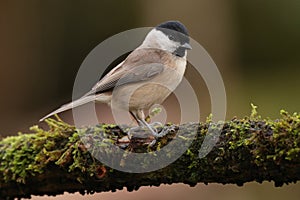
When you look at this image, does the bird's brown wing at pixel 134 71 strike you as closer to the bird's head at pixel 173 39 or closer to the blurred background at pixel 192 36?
the bird's head at pixel 173 39

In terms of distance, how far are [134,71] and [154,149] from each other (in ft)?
3.40

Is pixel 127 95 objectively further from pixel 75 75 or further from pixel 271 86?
pixel 75 75

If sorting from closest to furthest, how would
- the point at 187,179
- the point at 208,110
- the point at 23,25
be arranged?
the point at 187,179 < the point at 208,110 < the point at 23,25

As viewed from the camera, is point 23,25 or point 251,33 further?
point 23,25

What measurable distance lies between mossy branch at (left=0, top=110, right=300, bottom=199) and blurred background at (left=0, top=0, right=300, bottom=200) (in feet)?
14.3

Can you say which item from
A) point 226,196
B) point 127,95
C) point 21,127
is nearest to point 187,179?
point 127,95

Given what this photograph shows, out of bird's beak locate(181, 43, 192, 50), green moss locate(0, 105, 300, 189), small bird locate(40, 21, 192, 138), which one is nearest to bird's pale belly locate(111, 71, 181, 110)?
small bird locate(40, 21, 192, 138)

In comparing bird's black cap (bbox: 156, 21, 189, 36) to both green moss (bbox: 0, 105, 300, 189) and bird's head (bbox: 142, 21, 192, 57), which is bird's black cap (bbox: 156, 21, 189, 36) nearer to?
bird's head (bbox: 142, 21, 192, 57)

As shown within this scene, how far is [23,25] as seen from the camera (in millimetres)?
11133

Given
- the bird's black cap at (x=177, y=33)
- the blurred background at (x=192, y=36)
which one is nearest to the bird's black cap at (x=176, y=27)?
the bird's black cap at (x=177, y=33)

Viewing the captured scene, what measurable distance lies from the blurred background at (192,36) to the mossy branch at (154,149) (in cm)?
435

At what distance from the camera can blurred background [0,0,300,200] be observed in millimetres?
9038

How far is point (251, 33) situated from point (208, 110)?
225cm

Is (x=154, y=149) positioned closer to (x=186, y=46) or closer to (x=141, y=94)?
(x=141, y=94)
